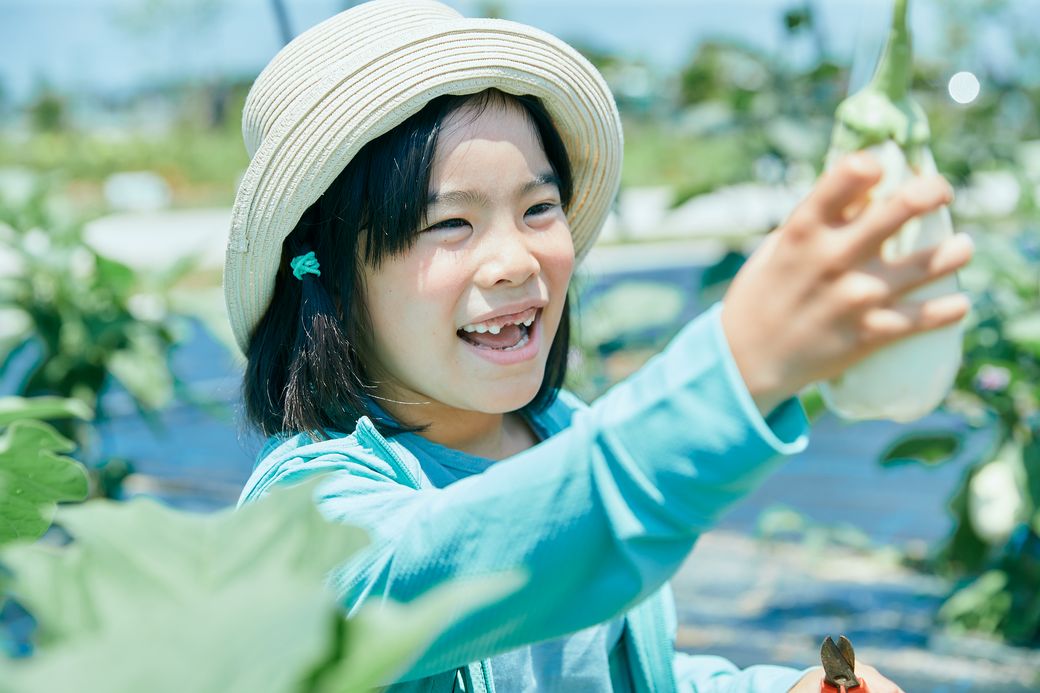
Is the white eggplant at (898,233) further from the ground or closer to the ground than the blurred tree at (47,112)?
further from the ground

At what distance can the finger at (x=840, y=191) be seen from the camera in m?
0.50

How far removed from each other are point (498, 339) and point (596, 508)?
15.5 inches

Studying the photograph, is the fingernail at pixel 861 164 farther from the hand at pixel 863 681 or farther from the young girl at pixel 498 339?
the hand at pixel 863 681

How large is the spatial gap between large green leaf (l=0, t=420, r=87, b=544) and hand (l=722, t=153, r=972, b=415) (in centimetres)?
42

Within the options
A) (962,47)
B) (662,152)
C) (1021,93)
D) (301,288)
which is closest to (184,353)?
(1021,93)

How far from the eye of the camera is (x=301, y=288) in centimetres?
105

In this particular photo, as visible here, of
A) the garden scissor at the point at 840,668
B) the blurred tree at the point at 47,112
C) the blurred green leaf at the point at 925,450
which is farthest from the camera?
the blurred tree at the point at 47,112

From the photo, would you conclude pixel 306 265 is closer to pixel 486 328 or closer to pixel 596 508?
pixel 486 328

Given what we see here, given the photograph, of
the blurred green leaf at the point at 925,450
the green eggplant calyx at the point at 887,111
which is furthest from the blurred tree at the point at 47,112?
the green eggplant calyx at the point at 887,111

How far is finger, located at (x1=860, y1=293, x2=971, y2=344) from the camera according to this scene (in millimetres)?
509

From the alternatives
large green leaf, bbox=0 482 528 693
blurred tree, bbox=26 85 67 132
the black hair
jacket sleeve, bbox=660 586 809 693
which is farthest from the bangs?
blurred tree, bbox=26 85 67 132

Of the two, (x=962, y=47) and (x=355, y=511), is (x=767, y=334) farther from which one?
(x=962, y=47)

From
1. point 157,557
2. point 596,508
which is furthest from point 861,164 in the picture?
point 157,557

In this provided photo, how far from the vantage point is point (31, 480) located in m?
0.73
